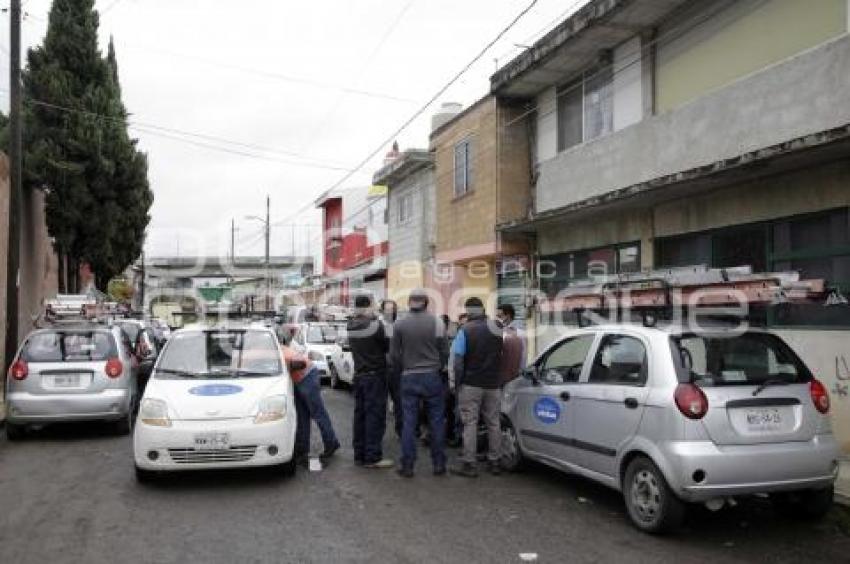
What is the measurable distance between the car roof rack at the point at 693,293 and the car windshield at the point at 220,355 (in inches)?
135

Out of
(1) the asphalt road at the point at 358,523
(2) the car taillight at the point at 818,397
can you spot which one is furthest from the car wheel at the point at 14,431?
(2) the car taillight at the point at 818,397

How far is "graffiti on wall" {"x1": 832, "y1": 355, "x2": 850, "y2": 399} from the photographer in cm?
904

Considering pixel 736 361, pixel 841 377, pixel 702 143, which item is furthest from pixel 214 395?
pixel 702 143

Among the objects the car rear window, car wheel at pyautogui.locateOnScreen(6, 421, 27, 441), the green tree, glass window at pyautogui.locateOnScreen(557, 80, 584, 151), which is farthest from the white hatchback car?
the green tree

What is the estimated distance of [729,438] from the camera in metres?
5.87

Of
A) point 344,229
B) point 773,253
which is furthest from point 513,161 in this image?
point 344,229

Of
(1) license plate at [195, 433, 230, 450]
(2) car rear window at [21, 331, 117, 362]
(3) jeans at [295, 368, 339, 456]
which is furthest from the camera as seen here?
(2) car rear window at [21, 331, 117, 362]

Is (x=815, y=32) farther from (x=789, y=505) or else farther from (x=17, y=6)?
(x=17, y=6)

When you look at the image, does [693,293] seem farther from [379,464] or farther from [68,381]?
[68,381]

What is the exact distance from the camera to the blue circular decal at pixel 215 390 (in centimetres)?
798

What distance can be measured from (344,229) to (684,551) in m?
34.2

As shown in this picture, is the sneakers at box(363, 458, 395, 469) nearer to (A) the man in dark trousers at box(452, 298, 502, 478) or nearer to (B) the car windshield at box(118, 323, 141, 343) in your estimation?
(A) the man in dark trousers at box(452, 298, 502, 478)

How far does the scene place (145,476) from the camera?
312 inches

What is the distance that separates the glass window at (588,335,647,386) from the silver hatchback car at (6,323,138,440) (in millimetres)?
6786
